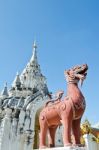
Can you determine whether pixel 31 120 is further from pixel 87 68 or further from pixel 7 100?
pixel 87 68

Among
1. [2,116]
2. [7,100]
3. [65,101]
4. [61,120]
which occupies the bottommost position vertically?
[61,120]

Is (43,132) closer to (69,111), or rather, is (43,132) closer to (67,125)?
(67,125)

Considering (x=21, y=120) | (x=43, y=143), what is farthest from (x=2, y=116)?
(x=43, y=143)

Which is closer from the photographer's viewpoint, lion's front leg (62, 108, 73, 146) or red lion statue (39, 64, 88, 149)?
lion's front leg (62, 108, 73, 146)

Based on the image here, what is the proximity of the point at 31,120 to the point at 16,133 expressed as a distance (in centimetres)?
185

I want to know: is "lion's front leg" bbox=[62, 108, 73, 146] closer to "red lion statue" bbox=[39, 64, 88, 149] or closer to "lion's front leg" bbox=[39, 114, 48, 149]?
"red lion statue" bbox=[39, 64, 88, 149]

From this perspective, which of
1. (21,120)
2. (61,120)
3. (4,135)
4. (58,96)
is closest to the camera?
(61,120)

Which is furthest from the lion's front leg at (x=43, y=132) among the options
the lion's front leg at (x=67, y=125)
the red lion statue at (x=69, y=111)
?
the lion's front leg at (x=67, y=125)

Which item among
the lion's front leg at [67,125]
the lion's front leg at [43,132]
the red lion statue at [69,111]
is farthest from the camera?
the lion's front leg at [43,132]

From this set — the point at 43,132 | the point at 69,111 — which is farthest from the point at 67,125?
the point at 43,132

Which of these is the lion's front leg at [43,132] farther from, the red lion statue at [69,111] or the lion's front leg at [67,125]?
the lion's front leg at [67,125]

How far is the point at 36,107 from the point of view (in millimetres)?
22297

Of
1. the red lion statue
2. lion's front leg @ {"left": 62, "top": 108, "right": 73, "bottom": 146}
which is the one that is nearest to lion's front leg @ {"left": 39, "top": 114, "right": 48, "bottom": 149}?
the red lion statue

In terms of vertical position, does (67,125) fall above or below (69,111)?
below
